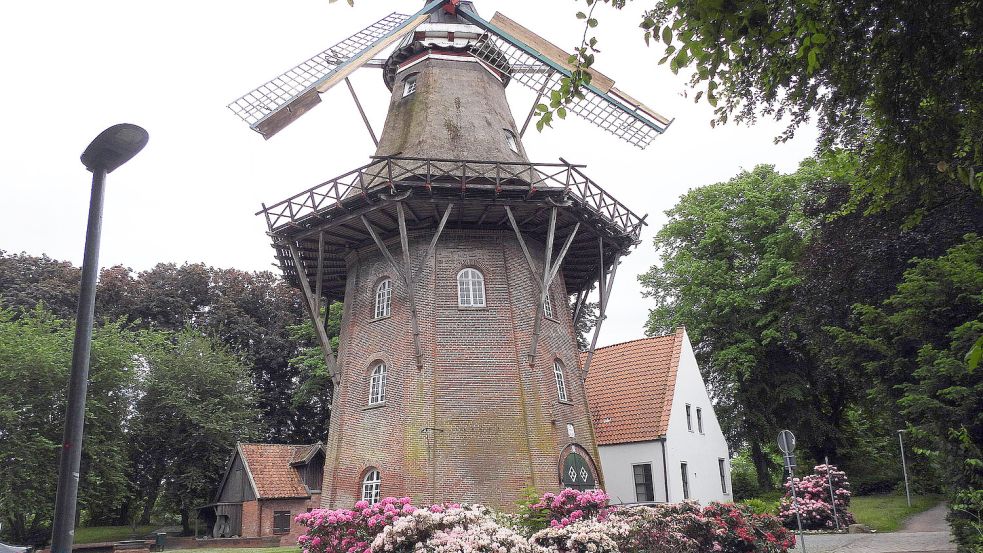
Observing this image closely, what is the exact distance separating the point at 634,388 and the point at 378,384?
9.30m

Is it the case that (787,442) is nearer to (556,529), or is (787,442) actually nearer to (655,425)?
(556,529)

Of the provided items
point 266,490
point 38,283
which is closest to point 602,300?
point 266,490

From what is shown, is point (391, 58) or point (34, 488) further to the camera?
point (34, 488)

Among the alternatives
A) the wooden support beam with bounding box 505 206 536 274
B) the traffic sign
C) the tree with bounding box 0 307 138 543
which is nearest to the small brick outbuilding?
the tree with bounding box 0 307 138 543

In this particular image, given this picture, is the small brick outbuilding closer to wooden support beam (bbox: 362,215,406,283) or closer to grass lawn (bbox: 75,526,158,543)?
grass lawn (bbox: 75,526,158,543)

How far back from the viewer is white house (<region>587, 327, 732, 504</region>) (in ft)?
70.6

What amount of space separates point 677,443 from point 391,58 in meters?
14.1

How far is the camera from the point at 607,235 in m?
19.2

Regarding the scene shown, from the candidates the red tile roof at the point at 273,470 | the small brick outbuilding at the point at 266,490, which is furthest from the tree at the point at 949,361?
the red tile roof at the point at 273,470

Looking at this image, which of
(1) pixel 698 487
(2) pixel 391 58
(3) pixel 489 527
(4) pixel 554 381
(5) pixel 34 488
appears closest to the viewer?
(3) pixel 489 527

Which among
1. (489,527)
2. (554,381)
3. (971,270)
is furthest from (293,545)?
(971,270)

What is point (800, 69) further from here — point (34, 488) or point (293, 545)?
point (34, 488)

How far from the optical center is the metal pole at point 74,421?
3.80 m

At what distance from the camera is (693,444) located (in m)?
23.1
